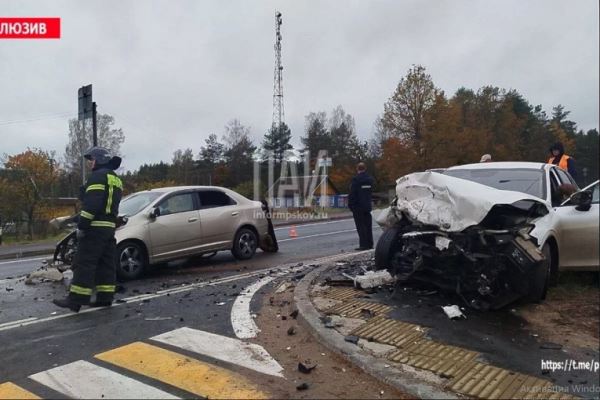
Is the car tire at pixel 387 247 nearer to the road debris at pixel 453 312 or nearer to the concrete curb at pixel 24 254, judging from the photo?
A: the road debris at pixel 453 312

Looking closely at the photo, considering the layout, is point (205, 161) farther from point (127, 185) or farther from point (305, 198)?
point (127, 185)

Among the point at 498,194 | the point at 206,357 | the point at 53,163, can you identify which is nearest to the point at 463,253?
the point at 498,194

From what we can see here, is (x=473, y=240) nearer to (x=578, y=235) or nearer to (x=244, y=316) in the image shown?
(x=578, y=235)

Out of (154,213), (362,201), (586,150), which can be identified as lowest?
(154,213)

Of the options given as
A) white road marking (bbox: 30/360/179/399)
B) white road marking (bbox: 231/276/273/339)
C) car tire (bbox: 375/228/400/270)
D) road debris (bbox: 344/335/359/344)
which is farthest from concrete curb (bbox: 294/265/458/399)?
white road marking (bbox: 30/360/179/399)

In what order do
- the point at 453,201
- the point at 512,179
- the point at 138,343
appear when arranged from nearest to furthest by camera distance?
the point at 138,343 < the point at 453,201 < the point at 512,179

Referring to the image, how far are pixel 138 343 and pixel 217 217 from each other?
489 centimetres

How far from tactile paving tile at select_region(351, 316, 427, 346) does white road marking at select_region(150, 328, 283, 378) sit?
3.16ft

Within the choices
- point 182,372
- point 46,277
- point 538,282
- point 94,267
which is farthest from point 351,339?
point 46,277

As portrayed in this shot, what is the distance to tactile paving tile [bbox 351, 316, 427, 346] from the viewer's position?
4.26 metres

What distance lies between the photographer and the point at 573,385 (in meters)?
3.30

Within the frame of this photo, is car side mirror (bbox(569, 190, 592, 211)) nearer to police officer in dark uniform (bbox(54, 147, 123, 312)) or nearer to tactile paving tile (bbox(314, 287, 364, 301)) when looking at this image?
tactile paving tile (bbox(314, 287, 364, 301))

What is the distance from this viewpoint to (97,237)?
571 cm

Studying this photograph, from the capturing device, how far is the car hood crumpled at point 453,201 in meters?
4.59
